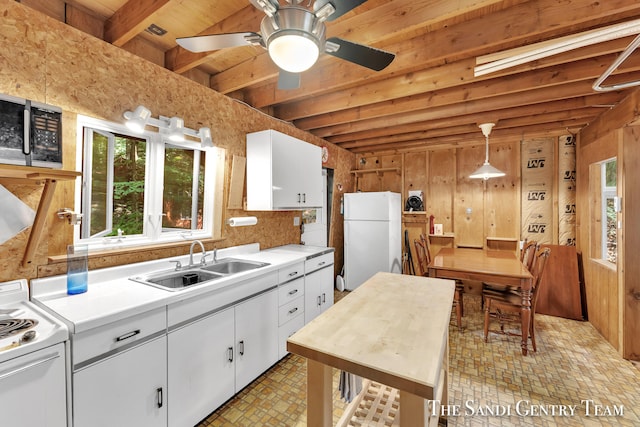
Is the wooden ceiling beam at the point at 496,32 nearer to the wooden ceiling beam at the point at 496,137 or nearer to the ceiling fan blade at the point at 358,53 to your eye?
the ceiling fan blade at the point at 358,53

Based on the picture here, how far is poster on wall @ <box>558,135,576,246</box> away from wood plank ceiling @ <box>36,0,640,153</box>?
264mm

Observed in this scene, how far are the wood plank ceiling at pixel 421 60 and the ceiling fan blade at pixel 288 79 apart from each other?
13.4 inches

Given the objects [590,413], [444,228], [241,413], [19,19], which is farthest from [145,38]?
[444,228]

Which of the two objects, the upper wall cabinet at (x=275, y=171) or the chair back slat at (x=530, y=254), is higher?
the upper wall cabinet at (x=275, y=171)

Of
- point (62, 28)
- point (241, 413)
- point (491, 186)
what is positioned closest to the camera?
point (62, 28)

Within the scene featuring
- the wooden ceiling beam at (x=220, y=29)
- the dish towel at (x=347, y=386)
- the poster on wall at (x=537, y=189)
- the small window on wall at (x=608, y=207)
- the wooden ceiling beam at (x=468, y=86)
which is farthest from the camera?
the poster on wall at (x=537, y=189)

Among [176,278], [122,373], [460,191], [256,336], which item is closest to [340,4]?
[122,373]

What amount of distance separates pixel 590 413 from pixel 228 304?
8.61ft

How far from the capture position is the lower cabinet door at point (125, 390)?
3.93 feet

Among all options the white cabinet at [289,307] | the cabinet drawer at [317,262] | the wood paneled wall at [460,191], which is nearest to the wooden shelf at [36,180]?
the white cabinet at [289,307]

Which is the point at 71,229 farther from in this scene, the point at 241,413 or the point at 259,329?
the point at 241,413

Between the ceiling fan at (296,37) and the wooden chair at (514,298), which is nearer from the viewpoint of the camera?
the ceiling fan at (296,37)

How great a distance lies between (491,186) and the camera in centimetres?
428

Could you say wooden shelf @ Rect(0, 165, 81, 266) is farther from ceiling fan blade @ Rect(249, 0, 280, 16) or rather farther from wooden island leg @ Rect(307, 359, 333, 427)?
wooden island leg @ Rect(307, 359, 333, 427)
